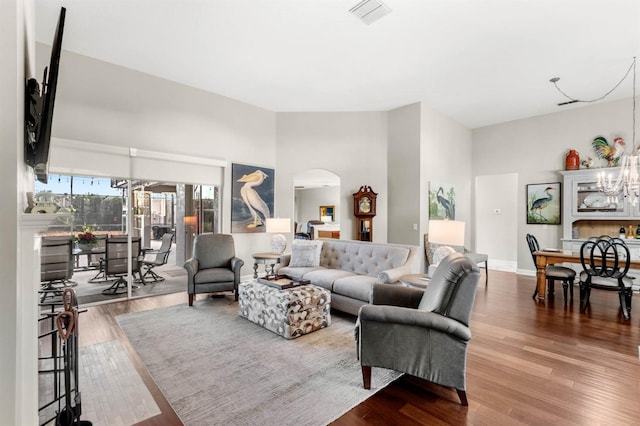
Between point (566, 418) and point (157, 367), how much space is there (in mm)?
3084

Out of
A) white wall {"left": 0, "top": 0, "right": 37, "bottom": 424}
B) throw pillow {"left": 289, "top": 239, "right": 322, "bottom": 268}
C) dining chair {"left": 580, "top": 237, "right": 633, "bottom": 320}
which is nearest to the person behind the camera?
white wall {"left": 0, "top": 0, "right": 37, "bottom": 424}

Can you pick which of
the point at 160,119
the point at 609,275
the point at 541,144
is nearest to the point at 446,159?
the point at 541,144

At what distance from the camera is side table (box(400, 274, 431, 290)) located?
3.29 m

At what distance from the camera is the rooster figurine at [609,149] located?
5668 mm

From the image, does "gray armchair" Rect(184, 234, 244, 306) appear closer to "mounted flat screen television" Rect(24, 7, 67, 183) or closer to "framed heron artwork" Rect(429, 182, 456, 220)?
"mounted flat screen television" Rect(24, 7, 67, 183)

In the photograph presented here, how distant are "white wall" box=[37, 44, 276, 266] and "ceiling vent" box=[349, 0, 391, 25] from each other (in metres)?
3.24

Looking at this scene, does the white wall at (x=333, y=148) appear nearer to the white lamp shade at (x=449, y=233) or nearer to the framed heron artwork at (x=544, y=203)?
the white lamp shade at (x=449, y=233)

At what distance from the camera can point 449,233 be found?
3.17m

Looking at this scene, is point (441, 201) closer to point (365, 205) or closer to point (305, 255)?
point (365, 205)

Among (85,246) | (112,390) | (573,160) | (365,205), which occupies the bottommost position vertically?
(112,390)

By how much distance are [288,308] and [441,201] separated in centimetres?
455

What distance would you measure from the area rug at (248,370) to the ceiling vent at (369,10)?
11.6 feet

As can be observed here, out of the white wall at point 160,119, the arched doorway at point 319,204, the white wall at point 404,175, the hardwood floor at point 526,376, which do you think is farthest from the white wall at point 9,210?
the arched doorway at point 319,204

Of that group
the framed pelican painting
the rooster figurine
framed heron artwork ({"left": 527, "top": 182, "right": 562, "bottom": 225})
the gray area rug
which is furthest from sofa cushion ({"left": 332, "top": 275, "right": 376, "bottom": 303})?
the rooster figurine
